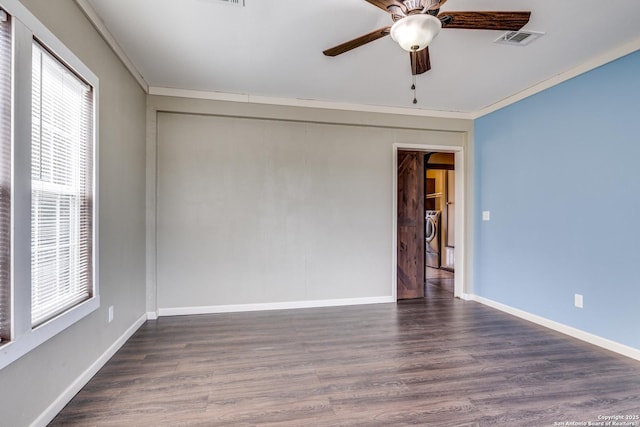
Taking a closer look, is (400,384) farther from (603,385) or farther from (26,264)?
(26,264)

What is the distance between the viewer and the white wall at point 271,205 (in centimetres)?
351

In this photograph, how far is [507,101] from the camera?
368 centimetres

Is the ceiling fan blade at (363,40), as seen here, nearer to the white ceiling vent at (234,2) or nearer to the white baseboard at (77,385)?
the white ceiling vent at (234,2)

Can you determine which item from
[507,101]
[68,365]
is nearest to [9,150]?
[68,365]

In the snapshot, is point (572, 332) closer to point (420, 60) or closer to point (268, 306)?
point (420, 60)

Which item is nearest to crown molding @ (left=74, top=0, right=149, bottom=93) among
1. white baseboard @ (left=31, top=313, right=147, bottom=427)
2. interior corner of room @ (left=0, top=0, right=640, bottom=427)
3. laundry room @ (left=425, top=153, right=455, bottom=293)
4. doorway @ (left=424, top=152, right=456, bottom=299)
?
interior corner of room @ (left=0, top=0, right=640, bottom=427)

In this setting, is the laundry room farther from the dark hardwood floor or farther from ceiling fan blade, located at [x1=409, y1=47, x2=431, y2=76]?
ceiling fan blade, located at [x1=409, y1=47, x2=431, y2=76]

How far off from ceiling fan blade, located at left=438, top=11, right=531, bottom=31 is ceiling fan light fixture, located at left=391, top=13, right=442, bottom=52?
8 cm

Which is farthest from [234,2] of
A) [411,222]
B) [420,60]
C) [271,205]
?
[411,222]

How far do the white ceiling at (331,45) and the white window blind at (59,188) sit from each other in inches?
29.1

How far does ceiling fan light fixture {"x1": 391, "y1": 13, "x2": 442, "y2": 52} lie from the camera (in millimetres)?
1677

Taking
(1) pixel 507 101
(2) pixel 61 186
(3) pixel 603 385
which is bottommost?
(3) pixel 603 385

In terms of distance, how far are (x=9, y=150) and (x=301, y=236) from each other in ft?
9.06

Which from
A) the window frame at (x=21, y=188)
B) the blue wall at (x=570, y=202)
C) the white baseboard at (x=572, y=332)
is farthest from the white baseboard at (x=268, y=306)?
the window frame at (x=21, y=188)
